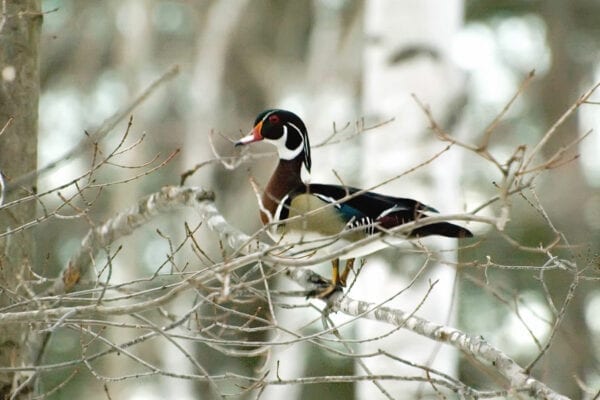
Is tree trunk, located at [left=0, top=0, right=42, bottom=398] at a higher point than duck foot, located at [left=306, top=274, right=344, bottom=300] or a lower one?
higher

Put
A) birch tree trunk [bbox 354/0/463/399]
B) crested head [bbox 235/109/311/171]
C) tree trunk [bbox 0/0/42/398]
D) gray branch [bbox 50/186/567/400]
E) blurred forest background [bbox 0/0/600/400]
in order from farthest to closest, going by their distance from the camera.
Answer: blurred forest background [bbox 0/0/600/400] < birch tree trunk [bbox 354/0/463/399] < crested head [bbox 235/109/311/171] < tree trunk [bbox 0/0/42/398] < gray branch [bbox 50/186/567/400]

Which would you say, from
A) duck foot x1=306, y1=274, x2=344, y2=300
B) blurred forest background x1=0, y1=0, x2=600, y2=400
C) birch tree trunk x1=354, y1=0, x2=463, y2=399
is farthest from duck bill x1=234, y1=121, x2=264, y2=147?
blurred forest background x1=0, y1=0, x2=600, y2=400

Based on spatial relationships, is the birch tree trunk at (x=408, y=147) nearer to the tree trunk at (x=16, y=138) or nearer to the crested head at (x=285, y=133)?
the crested head at (x=285, y=133)

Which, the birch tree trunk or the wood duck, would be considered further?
the birch tree trunk

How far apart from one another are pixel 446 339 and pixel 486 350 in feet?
0.52

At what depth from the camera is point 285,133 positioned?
3.74 metres

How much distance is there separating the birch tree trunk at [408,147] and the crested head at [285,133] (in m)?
0.62

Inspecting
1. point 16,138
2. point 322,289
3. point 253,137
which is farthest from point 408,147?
point 16,138

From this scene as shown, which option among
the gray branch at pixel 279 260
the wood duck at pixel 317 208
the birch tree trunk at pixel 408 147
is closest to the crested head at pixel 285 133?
the wood duck at pixel 317 208

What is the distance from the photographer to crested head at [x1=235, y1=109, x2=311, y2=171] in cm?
369

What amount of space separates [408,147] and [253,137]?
0.96m

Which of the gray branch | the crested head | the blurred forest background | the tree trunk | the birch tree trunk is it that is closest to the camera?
the gray branch

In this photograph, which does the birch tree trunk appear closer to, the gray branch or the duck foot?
the duck foot

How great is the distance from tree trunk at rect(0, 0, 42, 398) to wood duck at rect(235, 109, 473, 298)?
62cm
